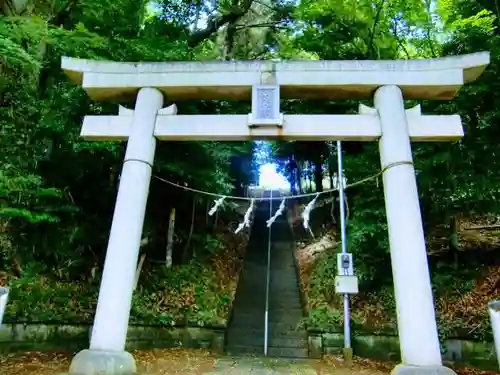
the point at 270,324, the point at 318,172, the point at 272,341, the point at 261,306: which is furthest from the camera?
the point at 318,172

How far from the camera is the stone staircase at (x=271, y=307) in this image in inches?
324

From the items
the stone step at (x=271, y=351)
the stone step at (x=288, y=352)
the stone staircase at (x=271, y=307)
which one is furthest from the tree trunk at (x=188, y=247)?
the stone step at (x=288, y=352)

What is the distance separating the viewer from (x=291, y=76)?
5.94m

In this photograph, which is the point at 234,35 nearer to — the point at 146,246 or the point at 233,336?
the point at 146,246

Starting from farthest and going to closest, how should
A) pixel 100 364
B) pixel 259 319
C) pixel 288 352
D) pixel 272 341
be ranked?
pixel 259 319
pixel 272 341
pixel 288 352
pixel 100 364

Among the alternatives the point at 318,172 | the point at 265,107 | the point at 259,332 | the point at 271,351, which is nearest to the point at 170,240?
the point at 259,332

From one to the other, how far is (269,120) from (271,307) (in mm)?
5707

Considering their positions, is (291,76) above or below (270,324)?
above

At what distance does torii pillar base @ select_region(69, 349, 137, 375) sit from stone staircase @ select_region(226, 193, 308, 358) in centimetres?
351

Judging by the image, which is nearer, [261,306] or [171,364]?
[171,364]

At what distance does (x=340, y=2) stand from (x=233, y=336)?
740 centimetres

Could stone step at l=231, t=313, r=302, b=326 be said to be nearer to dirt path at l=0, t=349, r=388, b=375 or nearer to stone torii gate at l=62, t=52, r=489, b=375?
dirt path at l=0, t=349, r=388, b=375

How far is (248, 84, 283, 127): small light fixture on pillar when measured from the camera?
5.66m

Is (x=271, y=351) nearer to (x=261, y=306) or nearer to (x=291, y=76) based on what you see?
(x=261, y=306)
